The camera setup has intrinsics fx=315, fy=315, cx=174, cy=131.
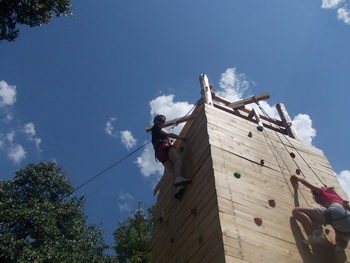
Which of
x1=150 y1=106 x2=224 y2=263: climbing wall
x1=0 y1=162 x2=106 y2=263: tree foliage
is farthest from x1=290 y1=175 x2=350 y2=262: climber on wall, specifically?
x1=0 y1=162 x2=106 y2=263: tree foliage

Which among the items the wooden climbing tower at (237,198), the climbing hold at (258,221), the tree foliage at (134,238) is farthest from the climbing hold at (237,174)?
the tree foliage at (134,238)

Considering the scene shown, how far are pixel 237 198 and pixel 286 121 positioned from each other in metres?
3.86

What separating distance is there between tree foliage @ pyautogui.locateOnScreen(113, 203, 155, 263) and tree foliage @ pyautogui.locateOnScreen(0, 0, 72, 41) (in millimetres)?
14957

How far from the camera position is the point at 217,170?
4.18 meters

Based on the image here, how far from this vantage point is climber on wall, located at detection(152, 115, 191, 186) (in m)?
5.13

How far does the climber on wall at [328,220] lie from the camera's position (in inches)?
153

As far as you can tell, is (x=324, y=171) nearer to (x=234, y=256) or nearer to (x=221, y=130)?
(x=221, y=130)

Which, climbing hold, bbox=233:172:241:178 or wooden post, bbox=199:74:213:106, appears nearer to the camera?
climbing hold, bbox=233:172:241:178

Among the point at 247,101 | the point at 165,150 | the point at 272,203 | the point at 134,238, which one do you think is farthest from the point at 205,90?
A: the point at 134,238

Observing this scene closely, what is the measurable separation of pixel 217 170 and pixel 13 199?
1180cm

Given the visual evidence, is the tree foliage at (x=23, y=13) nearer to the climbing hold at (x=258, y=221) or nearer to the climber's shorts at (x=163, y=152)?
the climber's shorts at (x=163, y=152)

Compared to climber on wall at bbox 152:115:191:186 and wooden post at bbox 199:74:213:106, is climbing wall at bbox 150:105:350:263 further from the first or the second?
wooden post at bbox 199:74:213:106

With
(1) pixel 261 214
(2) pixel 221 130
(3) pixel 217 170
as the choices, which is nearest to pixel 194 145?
(2) pixel 221 130

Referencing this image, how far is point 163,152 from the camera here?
545 cm
